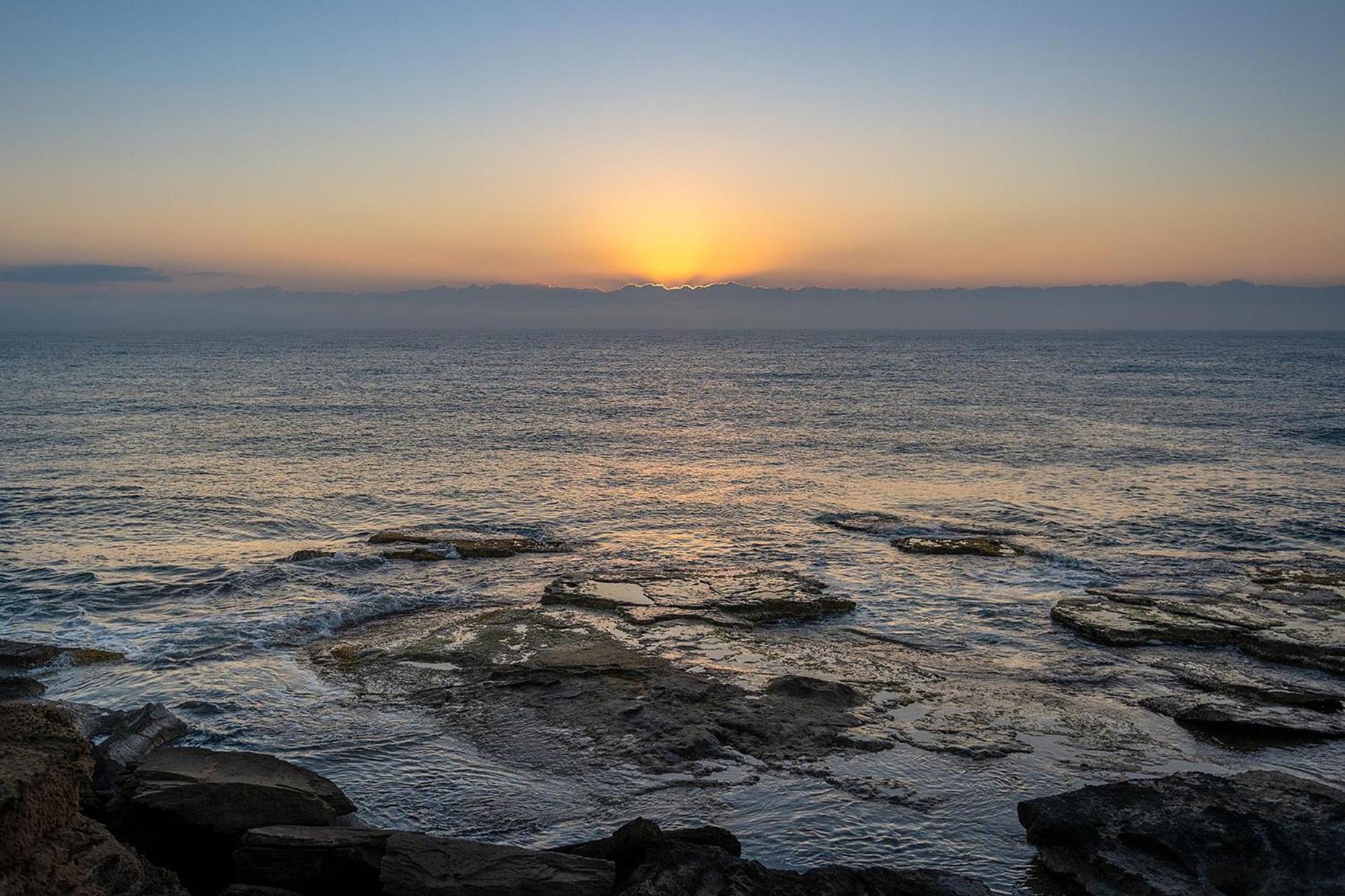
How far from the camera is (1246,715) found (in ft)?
44.7

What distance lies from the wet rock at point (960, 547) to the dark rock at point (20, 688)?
19186 millimetres

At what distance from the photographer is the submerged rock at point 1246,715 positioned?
43.4 feet

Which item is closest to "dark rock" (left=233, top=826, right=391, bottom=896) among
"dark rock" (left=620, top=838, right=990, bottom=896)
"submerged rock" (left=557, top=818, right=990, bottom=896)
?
"submerged rock" (left=557, top=818, right=990, bottom=896)

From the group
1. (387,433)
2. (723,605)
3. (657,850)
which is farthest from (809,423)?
(657,850)

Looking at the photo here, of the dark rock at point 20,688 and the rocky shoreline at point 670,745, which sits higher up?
the rocky shoreline at point 670,745

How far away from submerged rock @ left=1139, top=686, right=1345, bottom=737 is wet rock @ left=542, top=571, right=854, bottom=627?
6.54 m

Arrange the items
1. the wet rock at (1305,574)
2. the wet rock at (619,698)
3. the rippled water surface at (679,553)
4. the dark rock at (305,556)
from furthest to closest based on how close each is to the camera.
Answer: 1. the dark rock at (305,556)
2. the wet rock at (1305,574)
3. the wet rock at (619,698)
4. the rippled water surface at (679,553)

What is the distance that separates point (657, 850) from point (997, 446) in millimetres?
40522

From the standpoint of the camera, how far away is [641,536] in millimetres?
26891

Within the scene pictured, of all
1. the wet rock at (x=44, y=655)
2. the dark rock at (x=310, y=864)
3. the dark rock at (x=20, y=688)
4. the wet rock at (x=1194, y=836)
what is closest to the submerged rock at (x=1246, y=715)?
the wet rock at (x=1194, y=836)

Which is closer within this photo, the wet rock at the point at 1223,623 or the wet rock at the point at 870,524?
the wet rock at the point at 1223,623

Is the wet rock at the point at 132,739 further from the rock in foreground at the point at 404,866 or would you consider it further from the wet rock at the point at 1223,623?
the wet rock at the point at 1223,623

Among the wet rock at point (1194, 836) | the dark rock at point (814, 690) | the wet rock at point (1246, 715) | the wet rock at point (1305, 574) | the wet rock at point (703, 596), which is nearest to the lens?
the wet rock at point (1194, 836)

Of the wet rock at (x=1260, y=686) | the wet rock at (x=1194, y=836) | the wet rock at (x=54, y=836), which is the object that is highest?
the wet rock at (x=54, y=836)
